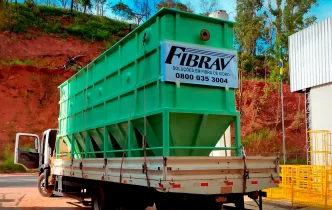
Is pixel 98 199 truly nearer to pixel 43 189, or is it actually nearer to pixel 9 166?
pixel 43 189

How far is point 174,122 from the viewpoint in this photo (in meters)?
6.71

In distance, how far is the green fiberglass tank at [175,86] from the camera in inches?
265

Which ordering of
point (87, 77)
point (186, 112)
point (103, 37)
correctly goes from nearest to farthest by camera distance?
point (186, 112)
point (87, 77)
point (103, 37)

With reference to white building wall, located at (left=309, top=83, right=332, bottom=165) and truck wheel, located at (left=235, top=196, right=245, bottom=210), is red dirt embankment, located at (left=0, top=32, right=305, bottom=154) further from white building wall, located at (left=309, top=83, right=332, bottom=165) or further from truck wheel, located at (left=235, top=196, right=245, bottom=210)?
truck wheel, located at (left=235, top=196, right=245, bottom=210)

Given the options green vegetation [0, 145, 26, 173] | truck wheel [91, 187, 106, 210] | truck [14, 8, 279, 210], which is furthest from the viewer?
green vegetation [0, 145, 26, 173]

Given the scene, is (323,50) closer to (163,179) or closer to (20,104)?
(163,179)

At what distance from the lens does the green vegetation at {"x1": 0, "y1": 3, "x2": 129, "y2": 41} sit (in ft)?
146

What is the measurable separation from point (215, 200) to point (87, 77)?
18.5 ft

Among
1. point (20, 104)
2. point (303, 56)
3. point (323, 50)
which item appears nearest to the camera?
point (323, 50)

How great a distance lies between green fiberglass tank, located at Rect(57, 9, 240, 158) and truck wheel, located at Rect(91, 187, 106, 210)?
1247mm

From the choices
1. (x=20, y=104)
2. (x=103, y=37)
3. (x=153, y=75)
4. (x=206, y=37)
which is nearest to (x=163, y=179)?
(x=153, y=75)

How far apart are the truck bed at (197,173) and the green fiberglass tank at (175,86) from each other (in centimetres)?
58

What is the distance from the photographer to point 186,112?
6723 mm

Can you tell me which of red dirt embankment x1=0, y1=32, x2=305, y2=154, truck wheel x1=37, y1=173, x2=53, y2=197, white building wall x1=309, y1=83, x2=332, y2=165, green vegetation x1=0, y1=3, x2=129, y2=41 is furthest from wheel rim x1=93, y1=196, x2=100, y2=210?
green vegetation x1=0, y1=3, x2=129, y2=41
